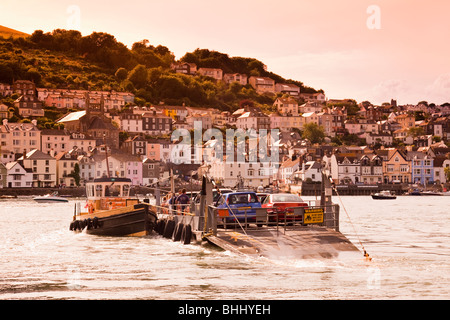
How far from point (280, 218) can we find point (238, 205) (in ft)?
7.36

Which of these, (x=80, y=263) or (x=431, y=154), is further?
(x=431, y=154)

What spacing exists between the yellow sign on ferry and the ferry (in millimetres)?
11940

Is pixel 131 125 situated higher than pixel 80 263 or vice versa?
pixel 131 125

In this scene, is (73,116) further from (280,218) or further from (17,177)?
(280,218)

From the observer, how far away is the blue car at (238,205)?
94.0ft

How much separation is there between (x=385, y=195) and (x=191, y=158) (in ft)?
207

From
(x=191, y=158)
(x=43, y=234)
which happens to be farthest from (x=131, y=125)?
(x=43, y=234)

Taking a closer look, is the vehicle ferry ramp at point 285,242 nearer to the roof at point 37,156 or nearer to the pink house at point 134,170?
the roof at point 37,156

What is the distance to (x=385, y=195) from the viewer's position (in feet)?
400

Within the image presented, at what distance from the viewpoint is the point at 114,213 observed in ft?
125

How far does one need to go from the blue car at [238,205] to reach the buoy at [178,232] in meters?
2.23

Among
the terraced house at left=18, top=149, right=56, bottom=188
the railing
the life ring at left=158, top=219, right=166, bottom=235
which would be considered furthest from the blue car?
the terraced house at left=18, top=149, right=56, bottom=188

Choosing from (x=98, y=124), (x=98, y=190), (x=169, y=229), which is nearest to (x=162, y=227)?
(x=169, y=229)
